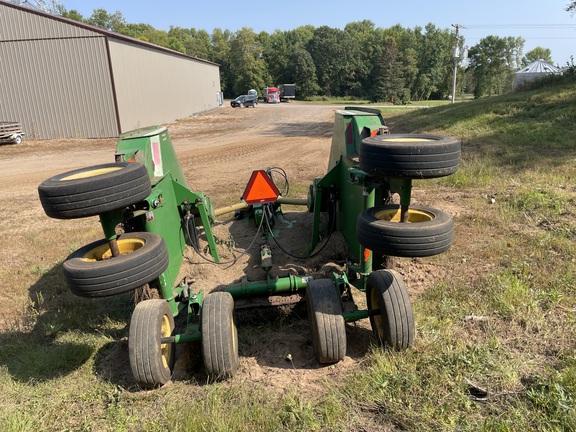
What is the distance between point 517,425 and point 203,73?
46689 mm

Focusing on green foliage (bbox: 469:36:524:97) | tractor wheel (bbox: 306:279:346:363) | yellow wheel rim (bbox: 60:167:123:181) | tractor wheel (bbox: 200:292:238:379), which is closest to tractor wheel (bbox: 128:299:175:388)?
tractor wheel (bbox: 200:292:238:379)

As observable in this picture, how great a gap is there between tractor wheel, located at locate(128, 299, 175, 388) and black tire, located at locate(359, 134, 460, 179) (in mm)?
2239

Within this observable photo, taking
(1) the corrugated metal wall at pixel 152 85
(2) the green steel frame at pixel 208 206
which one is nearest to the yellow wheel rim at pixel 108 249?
(2) the green steel frame at pixel 208 206

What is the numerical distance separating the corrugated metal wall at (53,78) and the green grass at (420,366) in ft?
59.7

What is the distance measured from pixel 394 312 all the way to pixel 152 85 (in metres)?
28.4

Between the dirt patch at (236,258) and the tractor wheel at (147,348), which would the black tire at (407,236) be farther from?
the tractor wheel at (147,348)

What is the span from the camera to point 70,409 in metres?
3.53

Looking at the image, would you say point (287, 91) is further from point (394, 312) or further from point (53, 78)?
point (394, 312)

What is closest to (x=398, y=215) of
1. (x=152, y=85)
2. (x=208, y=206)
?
(x=208, y=206)

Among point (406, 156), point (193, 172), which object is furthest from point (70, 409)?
point (193, 172)

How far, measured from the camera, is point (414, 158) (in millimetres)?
3312

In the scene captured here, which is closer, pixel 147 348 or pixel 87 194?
pixel 87 194

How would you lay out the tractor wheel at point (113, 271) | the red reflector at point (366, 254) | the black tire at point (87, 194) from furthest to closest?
the red reflector at point (366, 254)
the tractor wheel at point (113, 271)
the black tire at point (87, 194)

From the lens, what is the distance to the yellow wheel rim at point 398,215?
3881 mm
